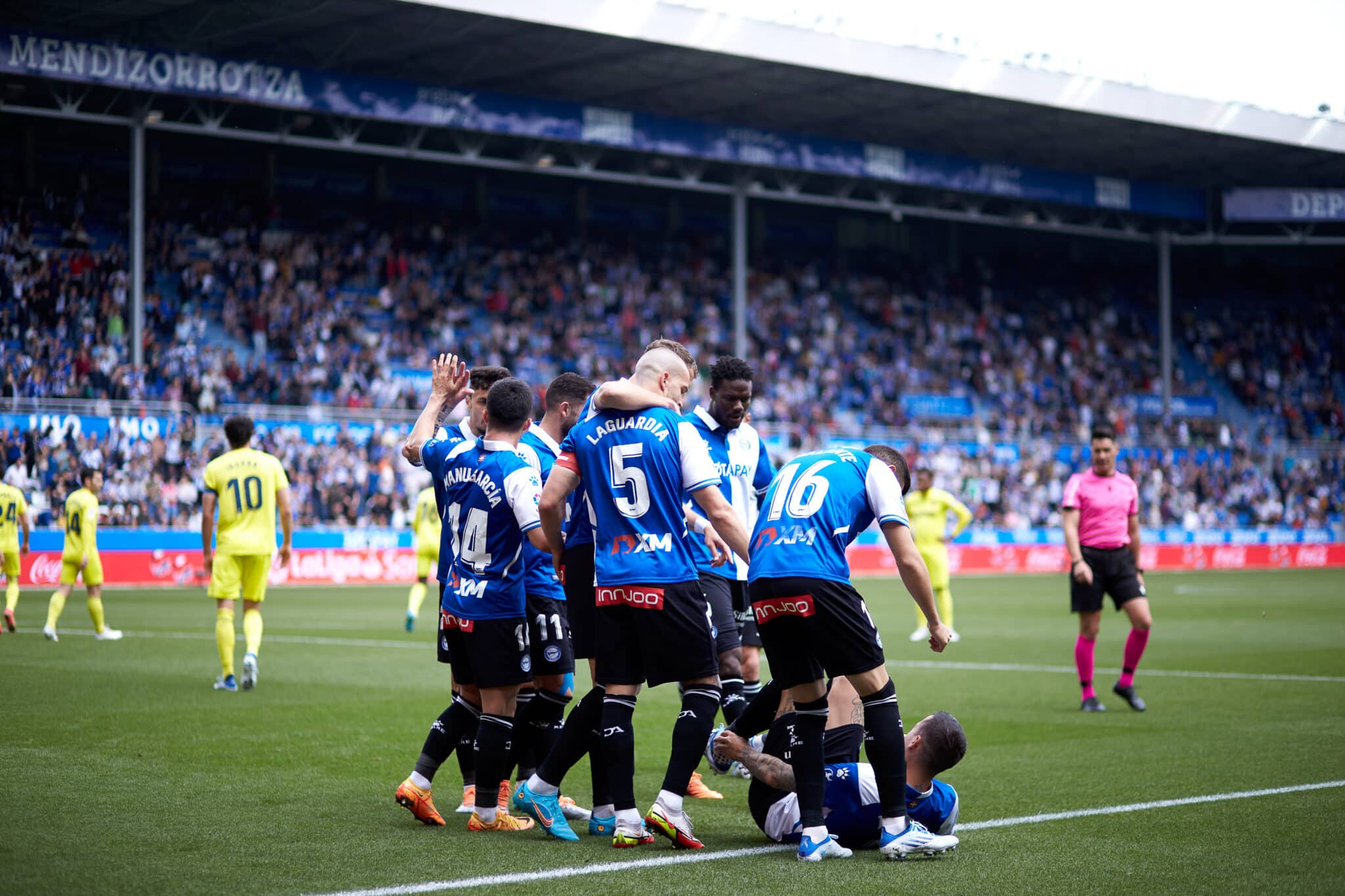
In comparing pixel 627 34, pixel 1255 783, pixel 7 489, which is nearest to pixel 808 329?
pixel 627 34

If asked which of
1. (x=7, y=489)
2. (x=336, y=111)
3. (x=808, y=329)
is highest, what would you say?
(x=336, y=111)

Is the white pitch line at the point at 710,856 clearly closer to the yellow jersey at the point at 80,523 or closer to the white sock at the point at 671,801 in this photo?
the white sock at the point at 671,801

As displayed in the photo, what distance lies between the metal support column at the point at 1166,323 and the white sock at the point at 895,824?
42.8 meters

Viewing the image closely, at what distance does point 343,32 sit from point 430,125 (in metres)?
3.28

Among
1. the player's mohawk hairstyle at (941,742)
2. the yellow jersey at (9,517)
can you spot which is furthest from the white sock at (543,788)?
the yellow jersey at (9,517)

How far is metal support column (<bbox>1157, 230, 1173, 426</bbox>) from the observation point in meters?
47.2

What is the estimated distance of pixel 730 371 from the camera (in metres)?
7.50

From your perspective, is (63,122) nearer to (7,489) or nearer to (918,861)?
(7,489)

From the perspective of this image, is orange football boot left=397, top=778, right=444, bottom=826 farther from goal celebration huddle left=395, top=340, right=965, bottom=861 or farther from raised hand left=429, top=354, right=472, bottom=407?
raised hand left=429, top=354, right=472, bottom=407

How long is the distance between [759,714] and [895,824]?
47.3 inches

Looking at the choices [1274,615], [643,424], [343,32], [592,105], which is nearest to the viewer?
[643,424]

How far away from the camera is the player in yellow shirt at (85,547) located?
1695 centimetres

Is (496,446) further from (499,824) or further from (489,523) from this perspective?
(499,824)

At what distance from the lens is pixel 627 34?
3198 cm
